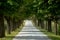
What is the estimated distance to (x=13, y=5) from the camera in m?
31.2

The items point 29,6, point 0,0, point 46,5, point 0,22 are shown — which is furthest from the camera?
point 29,6

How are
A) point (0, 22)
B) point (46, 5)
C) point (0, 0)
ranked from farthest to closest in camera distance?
point (0, 22)
point (0, 0)
point (46, 5)

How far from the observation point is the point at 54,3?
83.5ft

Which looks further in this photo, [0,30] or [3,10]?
[0,30]

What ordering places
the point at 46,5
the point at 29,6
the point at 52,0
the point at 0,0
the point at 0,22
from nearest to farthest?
the point at 52,0
the point at 46,5
the point at 0,0
the point at 0,22
the point at 29,6

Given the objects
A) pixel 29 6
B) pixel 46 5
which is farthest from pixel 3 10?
pixel 29 6

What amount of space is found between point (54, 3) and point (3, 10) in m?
7.93

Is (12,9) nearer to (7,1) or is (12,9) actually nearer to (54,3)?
(7,1)

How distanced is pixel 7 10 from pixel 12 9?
2.09 feet

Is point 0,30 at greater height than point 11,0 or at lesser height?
lesser

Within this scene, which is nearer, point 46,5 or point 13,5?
point 46,5

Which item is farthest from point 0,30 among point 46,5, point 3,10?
point 46,5

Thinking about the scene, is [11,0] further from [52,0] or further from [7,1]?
[52,0]

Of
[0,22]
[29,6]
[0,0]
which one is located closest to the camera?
[0,0]
